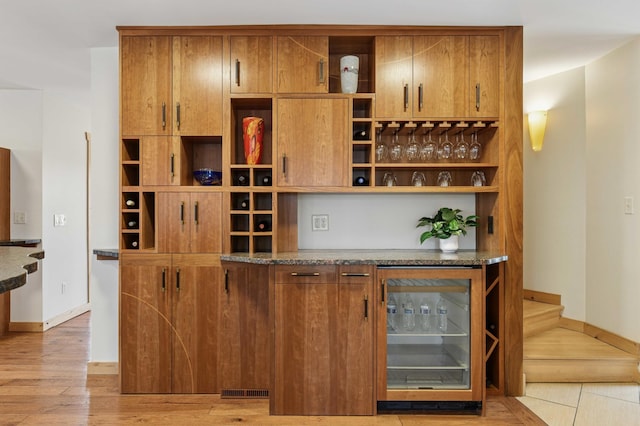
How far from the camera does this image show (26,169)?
4387 mm

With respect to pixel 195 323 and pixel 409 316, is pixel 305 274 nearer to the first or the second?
pixel 409 316

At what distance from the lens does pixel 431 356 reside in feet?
8.89

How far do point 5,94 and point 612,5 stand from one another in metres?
5.30

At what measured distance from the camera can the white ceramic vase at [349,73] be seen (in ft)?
9.38

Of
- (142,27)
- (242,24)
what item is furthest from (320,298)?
(142,27)

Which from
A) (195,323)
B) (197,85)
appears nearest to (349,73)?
(197,85)

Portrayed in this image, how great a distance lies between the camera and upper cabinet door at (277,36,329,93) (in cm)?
284

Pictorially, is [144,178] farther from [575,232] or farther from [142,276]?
[575,232]

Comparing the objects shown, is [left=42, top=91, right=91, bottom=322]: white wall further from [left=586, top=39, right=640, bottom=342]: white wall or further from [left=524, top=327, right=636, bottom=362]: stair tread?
[left=586, top=39, right=640, bottom=342]: white wall

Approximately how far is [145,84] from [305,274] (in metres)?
1.68

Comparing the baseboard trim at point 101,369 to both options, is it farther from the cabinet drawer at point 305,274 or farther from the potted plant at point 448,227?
the potted plant at point 448,227

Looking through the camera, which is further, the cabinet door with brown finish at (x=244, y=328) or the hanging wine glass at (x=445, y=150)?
the hanging wine glass at (x=445, y=150)

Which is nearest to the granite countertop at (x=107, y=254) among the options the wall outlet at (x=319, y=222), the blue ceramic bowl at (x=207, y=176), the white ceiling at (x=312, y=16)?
the blue ceramic bowl at (x=207, y=176)

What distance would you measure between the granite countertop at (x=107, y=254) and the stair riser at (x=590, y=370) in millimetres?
3056
